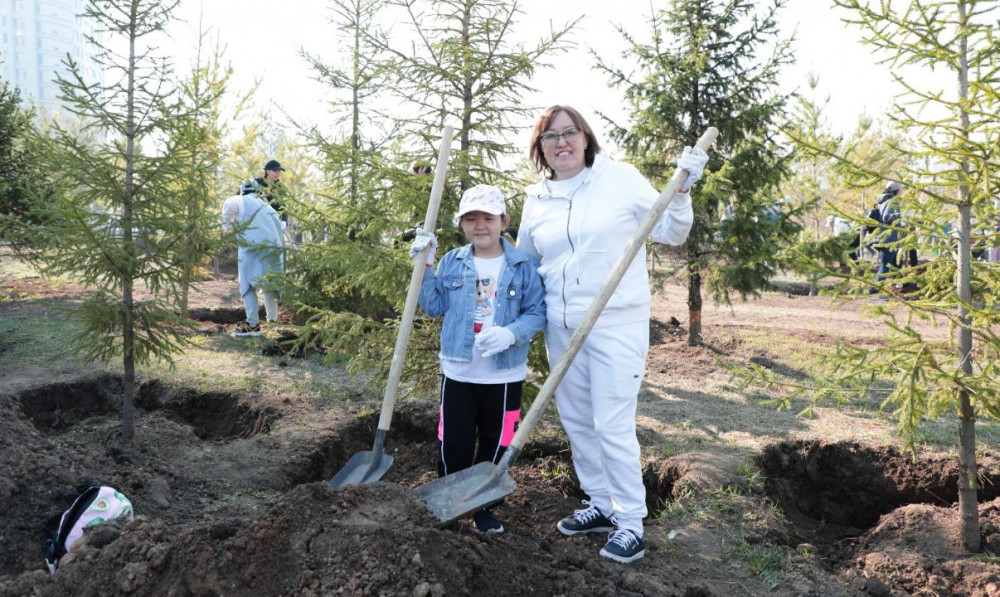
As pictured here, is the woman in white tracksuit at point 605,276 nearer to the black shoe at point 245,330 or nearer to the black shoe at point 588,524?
the black shoe at point 588,524

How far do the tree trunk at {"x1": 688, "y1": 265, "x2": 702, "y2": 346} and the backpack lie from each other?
22.0ft

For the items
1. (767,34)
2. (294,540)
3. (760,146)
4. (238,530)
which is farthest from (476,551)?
(767,34)

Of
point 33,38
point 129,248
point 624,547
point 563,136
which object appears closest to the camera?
point 624,547

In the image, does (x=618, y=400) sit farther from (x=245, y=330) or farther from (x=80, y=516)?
(x=245, y=330)

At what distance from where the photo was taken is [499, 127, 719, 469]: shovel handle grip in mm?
2996

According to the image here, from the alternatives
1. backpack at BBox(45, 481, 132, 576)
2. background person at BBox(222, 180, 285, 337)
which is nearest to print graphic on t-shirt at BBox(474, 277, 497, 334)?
backpack at BBox(45, 481, 132, 576)

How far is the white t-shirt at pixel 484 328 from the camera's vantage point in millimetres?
3314

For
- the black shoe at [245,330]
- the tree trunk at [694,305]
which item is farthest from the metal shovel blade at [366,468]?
the tree trunk at [694,305]

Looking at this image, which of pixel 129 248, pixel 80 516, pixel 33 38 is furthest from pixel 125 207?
pixel 33 38

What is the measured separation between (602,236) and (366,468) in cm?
173

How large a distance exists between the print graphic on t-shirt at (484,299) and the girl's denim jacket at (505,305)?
0.03 m

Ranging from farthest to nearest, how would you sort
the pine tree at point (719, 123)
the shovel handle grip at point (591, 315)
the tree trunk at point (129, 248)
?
1. the pine tree at point (719, 123)
2. the tree trunk at point (129, 248)
3. the shovel handle grip at point (591, 315)

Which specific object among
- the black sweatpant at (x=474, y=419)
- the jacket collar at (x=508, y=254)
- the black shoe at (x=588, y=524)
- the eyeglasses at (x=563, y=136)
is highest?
the eyeglasses at (x=563, y=136)

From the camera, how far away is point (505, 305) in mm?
3283
